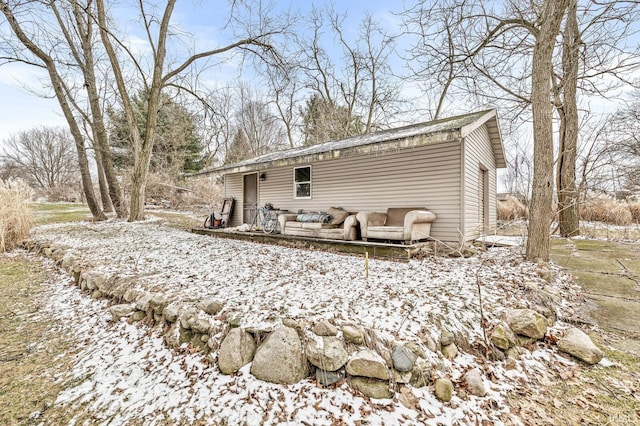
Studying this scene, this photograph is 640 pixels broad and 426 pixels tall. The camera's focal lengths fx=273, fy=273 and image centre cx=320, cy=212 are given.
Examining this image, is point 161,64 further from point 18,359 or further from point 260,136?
point 260,136

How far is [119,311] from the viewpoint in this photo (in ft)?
10.8

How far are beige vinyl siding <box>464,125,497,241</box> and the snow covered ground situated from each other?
1508 millimetres

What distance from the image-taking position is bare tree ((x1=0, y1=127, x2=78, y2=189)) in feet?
84.3

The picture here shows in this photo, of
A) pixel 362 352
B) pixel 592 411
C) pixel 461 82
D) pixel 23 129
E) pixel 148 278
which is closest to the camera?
pixel 592 411

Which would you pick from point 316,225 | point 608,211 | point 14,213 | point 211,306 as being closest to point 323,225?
point 316,225

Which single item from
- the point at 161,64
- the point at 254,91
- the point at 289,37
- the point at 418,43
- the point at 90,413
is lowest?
the point at 90,413

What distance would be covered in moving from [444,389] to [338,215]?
519 centimetres

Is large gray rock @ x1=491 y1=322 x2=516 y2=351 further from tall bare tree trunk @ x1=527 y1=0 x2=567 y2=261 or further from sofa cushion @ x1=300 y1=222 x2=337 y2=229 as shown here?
sofa cushion @ x1=300 y1=222 x2=337 y2=229

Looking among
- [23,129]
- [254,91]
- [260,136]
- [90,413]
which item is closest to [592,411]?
[90,413]

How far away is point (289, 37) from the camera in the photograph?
9.85 metres

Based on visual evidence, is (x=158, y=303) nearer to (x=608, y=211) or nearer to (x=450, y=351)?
(x=450, y=351)

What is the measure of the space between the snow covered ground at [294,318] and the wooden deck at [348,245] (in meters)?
0.43

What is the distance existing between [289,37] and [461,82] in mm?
6276

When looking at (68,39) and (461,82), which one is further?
Answer: (68,39)
